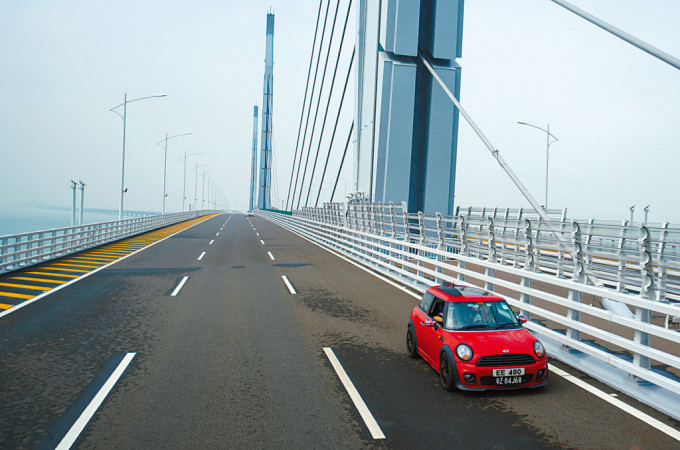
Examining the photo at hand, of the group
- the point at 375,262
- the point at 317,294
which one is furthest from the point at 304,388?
the point at 375,262

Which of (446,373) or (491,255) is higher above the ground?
(491,255)

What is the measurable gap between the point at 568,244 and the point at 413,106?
16906 mm

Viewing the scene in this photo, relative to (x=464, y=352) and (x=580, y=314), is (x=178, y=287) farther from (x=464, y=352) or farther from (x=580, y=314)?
(x=580, y=314)

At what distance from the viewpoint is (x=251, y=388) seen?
626 centimetres

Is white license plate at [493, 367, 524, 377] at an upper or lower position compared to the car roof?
lower

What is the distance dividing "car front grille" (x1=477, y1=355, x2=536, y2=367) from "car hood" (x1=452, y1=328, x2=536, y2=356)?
6 cm

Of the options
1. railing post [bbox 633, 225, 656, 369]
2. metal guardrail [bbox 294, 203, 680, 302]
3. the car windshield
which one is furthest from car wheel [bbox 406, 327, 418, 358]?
railing post [bbox 633, 225, 656, 369]

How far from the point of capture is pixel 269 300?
1225 centimetres

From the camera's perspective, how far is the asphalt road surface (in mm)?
4930

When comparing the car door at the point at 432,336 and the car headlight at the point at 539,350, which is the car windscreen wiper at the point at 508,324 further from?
the car door at the point at 432,336

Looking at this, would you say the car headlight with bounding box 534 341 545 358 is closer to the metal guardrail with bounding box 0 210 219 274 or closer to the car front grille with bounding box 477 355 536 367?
the car front grille with bounding box 477 355 536 367

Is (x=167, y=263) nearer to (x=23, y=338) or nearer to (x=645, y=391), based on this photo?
(x=23, y=338)

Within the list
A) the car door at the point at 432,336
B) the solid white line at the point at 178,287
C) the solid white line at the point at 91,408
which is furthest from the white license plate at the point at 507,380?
the solid white line at the point at 178,287

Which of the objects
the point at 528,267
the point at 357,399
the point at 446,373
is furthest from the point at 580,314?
the point at 357,399
